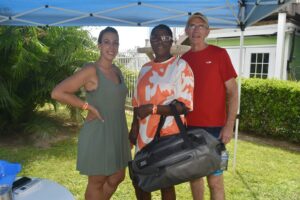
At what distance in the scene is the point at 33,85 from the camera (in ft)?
22.3

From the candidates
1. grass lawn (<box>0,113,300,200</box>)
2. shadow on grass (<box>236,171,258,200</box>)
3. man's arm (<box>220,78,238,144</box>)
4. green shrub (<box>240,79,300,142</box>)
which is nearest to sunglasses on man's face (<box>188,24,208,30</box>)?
man's arm (<box>220,78,238,144</box>)

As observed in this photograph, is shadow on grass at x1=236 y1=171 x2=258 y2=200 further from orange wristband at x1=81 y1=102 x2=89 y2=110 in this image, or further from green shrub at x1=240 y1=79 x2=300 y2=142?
orange wristband at x1=81 y1=102 x2=89 y2=110

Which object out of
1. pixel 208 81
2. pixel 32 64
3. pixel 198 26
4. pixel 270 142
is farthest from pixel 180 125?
pixel 270 142

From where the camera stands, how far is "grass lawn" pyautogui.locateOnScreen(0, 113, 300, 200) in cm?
439

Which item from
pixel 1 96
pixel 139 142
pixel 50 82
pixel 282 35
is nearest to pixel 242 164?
pixel 139 142

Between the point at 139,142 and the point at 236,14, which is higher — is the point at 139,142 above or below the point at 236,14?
below

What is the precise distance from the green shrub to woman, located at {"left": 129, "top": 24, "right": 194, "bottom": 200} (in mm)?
5013

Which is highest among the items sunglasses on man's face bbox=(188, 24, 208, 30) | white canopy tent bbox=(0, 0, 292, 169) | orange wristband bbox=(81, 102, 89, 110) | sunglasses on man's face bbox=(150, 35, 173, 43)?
white canopy tent bbox=(0, 0, 292, 169)

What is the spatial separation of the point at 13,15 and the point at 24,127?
4.03m

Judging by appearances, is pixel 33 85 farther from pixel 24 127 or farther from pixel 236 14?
pixel 236 14

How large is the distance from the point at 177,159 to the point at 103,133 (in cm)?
78

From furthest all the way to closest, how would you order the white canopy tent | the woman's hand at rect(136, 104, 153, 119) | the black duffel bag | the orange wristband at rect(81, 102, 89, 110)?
the white canopy tent
the orange wristband at rect(81, 102, 89, 110)
the woman's hand at rect(136, 104, 153, 119)
the black duffel bag

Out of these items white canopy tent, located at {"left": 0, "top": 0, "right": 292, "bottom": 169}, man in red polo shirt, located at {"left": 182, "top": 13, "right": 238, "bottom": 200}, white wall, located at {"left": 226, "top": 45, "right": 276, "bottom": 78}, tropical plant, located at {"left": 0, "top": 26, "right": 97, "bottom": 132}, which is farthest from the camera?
white wall, located at {"left": 226, "top": 45, "right": 276, "bottom": 78}

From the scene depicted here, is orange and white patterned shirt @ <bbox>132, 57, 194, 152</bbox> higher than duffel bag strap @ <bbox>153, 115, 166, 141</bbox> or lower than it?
higher
